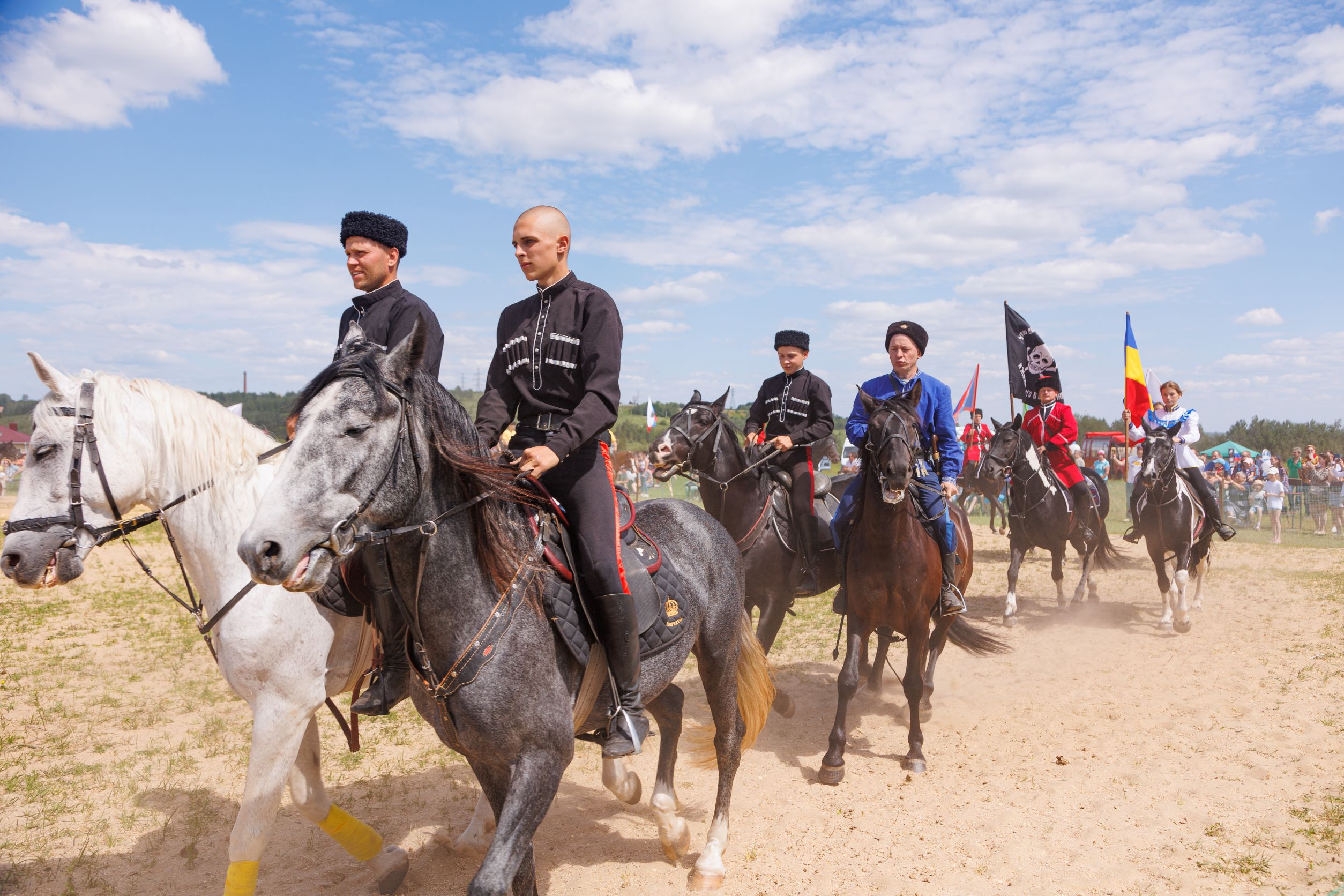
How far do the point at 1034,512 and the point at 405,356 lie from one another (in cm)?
1164

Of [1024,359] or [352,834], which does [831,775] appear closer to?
[352,834]

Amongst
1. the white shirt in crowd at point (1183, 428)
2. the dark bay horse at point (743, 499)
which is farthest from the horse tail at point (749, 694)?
the white shirt in crowd at point (1183, 428)

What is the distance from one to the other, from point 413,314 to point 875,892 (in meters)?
4.09

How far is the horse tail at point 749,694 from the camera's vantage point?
17.3 ft

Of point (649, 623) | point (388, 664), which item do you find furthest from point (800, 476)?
point (388, 664)

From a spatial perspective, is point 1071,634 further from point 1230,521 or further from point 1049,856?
point 1230,521

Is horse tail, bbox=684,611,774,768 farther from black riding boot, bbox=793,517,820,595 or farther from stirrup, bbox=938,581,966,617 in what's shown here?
black riding boot, bbox=793,517,820,595

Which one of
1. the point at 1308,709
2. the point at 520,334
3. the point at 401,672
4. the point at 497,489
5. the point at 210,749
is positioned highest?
the point at 520,334

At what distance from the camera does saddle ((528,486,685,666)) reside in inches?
132

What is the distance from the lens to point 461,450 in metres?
2.93

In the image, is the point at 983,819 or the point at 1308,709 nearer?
the point at 983,819

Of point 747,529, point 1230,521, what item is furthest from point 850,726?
point 1230,521

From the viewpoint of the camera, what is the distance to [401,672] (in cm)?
351

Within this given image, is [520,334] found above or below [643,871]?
above
